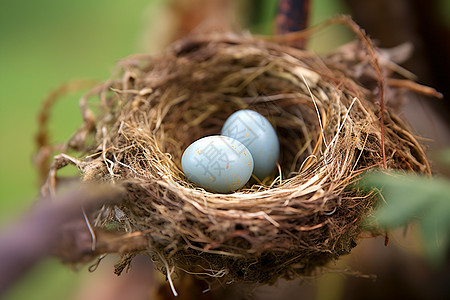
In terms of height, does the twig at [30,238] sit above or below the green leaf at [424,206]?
above

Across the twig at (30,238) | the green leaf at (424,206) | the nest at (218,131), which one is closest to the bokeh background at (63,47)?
the nest at (218,131)

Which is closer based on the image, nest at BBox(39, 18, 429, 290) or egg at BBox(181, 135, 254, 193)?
nest at BBox(39, 18, 429, 290)

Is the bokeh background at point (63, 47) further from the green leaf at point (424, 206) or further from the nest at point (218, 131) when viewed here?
the green leaf at point (424, 206)

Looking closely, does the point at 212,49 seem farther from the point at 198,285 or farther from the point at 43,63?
the point at 43,63

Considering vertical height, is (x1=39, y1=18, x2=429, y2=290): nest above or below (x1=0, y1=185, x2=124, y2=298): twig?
below

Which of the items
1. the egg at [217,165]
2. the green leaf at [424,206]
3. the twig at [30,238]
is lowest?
the egg at [217,165]

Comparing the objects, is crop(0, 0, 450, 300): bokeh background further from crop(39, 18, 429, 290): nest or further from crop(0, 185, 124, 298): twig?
crop(0, 185, 124, 298): twig

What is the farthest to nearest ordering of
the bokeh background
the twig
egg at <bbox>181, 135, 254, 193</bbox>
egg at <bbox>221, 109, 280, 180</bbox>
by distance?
the bokeh background, egg at <bbox>221, 109, 280, 180</bbox>, egg at <bbox>181, 135, 254, 193</bbox>, the twig

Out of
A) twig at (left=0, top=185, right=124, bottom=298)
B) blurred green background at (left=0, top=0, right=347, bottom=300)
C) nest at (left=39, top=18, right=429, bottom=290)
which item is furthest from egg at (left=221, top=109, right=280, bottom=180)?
blurred green background at (left=0, top=0, right=347, bottom=300)

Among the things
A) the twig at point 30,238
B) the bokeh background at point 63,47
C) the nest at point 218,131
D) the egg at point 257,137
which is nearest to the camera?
the twig at point 30,238
